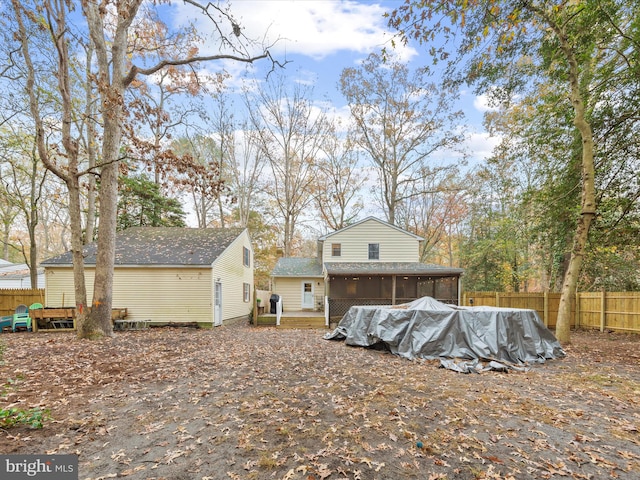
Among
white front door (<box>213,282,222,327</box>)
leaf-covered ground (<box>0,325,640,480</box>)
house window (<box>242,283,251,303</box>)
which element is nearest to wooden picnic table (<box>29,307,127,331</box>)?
white front door (<box>213,282,222,327</box>)

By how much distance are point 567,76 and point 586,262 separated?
392 inches

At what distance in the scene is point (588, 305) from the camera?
13312 millimetres

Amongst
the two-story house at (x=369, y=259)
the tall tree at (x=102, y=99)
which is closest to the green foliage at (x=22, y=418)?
the tall tree at (x=102, y=99)

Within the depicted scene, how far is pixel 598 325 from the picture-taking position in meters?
12.7

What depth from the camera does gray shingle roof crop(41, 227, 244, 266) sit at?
1351 cm

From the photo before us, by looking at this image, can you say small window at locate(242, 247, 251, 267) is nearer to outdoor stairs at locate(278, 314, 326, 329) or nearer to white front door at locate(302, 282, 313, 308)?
white front door at locate(302, 282, 313, 308)

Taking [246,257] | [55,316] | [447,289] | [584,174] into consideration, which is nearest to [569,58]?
[584,174]

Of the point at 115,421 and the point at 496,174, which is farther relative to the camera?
the point at 496,174

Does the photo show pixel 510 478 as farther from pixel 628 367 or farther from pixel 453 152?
pixel 453 152

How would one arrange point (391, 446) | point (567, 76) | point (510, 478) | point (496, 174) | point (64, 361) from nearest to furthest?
point (510, 478)
point (391, 446)
point (64, 361)
point (567, 76)
point (496, 174)

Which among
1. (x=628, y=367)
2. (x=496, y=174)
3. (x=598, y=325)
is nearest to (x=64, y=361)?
(x=628, y=367)

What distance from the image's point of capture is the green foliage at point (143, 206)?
20641 millimetres

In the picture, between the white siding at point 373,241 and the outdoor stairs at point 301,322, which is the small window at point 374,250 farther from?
the outdoor stairs at point 301,322

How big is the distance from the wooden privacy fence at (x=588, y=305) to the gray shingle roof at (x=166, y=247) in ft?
42.9
